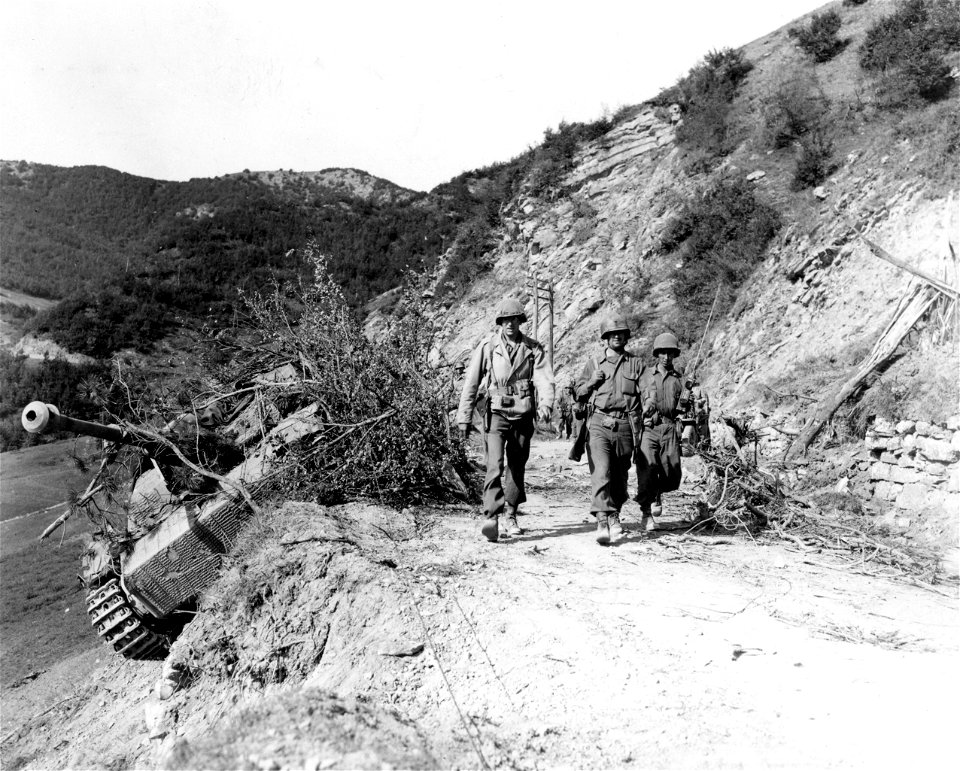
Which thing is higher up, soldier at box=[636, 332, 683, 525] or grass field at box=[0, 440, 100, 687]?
soldier at box=[636, 332, 683, 525]

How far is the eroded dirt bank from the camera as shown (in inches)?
121

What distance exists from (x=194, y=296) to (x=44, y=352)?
10.8 m

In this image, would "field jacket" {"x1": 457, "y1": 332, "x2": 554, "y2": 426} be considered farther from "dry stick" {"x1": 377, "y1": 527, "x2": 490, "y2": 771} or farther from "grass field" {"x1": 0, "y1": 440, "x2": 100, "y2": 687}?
"grass field" {"x1": 0, "y1": 440, "x2": 100, "y2": 687}

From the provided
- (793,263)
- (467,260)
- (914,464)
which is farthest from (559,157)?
(914,464)

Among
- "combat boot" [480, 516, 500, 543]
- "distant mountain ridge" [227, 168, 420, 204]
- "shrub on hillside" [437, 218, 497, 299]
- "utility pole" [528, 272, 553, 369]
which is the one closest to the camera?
"combat boot" [480, 516, 500, 543]

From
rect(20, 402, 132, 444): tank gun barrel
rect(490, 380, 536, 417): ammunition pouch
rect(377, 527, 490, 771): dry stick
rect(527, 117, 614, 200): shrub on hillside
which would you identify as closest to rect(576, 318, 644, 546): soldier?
rect(490, 380, 536, 417): ammunition pouch

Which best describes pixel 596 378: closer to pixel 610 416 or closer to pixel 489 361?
pixel 610 416

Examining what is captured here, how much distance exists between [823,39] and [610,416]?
2159 centimetres

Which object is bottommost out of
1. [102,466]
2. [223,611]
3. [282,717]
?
[223,611]

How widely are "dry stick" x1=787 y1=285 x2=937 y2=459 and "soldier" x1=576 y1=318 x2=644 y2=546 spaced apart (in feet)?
12.4

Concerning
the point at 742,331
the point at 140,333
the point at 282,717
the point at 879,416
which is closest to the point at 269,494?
the point at 282,717

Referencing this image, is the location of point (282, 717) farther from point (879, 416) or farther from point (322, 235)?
point (322, 235)

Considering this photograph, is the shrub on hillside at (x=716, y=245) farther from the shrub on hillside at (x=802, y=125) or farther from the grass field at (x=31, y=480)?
the grass field at (x=31, y=480)

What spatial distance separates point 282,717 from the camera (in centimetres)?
299
